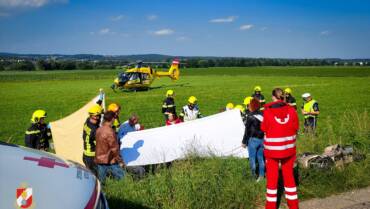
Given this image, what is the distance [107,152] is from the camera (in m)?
6.50

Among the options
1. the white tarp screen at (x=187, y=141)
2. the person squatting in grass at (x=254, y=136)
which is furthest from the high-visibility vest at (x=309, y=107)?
the person squatting in grass at (x=254, y=136)

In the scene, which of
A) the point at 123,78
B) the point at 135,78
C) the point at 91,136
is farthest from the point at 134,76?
the point at 91,136

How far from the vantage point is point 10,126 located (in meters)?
21.4

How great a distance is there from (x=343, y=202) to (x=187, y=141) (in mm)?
3250

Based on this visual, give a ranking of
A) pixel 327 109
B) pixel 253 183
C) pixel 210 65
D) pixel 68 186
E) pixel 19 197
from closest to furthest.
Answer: pixel 19 197, pixel 68 186, pixel 253 183, pixel 327 109, pixel 210 65

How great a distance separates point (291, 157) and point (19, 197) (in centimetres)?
427

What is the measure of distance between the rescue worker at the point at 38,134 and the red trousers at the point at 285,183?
17.3ft

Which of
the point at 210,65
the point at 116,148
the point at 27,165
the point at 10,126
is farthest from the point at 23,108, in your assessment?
the point at 210,65

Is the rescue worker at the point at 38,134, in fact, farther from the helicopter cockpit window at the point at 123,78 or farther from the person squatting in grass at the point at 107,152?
the helicopter cockpit window at the point at 123,78

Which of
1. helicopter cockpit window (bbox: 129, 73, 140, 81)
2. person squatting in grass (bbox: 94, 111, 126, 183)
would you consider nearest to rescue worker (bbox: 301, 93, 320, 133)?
person squatting in grass (bbox: 94, 111, 126, 183)

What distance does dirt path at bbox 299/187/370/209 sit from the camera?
6129mm

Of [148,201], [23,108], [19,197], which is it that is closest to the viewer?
[19,197]

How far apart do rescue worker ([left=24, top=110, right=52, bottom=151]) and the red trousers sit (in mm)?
5274

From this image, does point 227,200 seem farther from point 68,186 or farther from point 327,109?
point 327,109
